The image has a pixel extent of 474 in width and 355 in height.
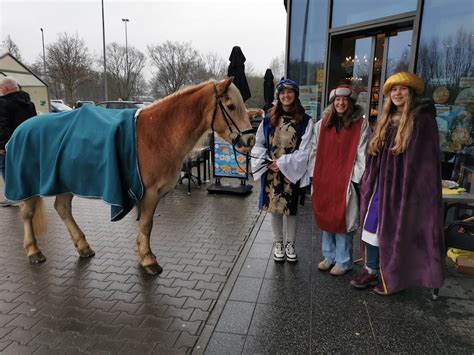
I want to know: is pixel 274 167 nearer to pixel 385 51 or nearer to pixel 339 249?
pixel 339 249

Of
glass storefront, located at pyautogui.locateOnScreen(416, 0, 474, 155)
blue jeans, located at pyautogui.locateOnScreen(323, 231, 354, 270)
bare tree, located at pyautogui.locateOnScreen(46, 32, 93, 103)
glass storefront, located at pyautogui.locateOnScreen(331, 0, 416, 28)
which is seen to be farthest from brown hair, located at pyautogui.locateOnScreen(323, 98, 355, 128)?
bare tree, located at pyautogui.locateOnScreen(46, 32, 93, 103)

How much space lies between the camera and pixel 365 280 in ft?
10.7

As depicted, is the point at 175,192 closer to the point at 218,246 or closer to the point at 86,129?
the point at 218,246

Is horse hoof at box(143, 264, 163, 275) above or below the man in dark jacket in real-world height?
below

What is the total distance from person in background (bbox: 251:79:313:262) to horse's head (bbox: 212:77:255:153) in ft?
1.08

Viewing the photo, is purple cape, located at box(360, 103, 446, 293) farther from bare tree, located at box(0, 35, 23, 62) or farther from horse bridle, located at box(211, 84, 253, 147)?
bare tree, located at box(0, 35, 23, 62)

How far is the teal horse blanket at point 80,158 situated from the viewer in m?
3.27

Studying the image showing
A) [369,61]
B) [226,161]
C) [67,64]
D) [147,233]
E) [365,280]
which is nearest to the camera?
[365,280]

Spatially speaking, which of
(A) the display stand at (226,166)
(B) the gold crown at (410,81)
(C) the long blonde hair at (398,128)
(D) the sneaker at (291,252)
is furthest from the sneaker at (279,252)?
(A) the display stand at (226,166)

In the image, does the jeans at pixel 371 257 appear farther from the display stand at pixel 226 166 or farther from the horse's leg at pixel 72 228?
the display stand at pixel 226 166

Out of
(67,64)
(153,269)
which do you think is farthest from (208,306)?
(67,64)

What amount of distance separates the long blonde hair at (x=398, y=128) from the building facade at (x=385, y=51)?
5.05ft

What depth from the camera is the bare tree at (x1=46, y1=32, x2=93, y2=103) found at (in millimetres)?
33031

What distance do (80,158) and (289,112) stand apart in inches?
84.1
